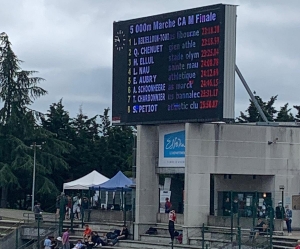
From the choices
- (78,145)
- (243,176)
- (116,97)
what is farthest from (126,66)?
(78,145)

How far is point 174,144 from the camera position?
39.2 metres

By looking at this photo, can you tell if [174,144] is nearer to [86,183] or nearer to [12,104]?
[86,183]

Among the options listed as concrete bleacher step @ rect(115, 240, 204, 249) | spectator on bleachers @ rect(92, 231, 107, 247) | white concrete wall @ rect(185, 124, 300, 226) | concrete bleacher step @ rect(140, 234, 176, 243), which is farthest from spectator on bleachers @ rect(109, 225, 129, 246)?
white concrete wall @ rect(185, 124, 300, 226)

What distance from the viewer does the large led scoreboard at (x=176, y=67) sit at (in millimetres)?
35594

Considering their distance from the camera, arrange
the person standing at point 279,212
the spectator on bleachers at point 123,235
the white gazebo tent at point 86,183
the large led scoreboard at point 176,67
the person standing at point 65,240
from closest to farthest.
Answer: the large led scoreboard at point 176,67
the person standing at point 279,212
the person standing at point 65,240
the spectator on bleachers at point 123,235
the white gazebo tent at point 86,183

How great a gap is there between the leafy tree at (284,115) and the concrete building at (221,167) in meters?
32.1

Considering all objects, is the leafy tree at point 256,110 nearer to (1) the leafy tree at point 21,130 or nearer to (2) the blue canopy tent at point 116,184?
(1) the leafy tree at point 21,130

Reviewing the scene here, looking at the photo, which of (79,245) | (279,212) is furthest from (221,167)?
(79,245)

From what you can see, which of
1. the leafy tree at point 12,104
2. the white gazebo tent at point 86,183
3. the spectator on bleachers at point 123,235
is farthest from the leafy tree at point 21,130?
the spectator on bleachers at point 123,235

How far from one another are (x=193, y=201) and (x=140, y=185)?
3.69m

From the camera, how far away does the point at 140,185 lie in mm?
39969

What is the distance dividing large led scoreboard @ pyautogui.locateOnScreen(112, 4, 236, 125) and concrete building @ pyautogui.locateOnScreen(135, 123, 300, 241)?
1208 mm

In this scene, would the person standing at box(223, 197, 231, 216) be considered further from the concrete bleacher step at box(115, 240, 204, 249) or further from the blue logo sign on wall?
the concrete bleacher step at box(115, 240, 204, 249)

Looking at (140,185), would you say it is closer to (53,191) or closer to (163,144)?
(163,144)
